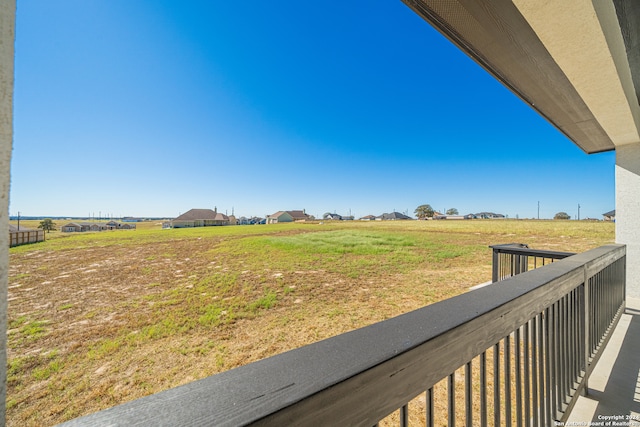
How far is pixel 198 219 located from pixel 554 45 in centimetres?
3515

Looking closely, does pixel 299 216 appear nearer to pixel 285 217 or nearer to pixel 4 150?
pixel 285 217

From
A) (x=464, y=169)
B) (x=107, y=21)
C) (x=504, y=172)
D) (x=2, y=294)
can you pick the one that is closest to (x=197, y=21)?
(x=107, y=21)

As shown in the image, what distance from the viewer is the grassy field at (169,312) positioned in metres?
2.07

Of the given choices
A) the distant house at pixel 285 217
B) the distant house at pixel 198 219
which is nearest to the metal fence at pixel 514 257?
the distant house at pixel 198 219

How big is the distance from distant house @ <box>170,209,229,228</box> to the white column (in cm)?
3430

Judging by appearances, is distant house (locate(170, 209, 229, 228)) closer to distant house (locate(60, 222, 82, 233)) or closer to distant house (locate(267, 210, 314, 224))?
distant house (locate(267, 210, 314, 224))

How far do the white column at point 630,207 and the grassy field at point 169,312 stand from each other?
195 cm

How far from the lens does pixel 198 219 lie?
104 feet

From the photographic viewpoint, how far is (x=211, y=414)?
1.16 feet

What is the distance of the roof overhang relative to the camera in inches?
46.5

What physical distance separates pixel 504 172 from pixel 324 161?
1815cm

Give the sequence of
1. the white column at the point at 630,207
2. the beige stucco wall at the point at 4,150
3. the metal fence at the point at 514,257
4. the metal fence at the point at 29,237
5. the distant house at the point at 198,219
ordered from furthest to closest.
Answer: the distant house at the point at 198,219 < the metal fence at the point at 29,237 < the white column at the point at 630,207 < the metal fence at the point at 514,257 < the beige stucco wall at the point at 4,150

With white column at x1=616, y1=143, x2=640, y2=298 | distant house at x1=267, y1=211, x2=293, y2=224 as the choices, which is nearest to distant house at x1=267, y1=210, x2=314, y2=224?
distant house at x1=267, y1=211, x2=293, y2=224

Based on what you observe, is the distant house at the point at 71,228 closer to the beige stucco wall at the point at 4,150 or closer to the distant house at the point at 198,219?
the distant house at the point at 198,219
